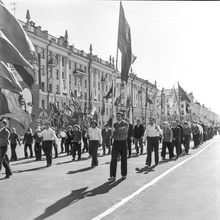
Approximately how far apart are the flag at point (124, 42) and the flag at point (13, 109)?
278 inches

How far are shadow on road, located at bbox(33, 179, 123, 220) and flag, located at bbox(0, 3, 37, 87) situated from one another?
2.08 m

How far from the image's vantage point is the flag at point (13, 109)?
6512 millimetres

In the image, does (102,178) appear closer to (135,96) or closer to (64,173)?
(64,173)

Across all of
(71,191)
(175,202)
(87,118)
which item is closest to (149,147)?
(71,191)

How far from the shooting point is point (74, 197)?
830 centimetres

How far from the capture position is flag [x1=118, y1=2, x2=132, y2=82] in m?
13.5

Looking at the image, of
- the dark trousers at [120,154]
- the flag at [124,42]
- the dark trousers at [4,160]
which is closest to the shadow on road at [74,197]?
the dark trousers at [120,154]

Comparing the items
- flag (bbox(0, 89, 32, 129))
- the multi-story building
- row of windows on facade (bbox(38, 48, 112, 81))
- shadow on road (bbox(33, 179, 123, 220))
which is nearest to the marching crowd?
shadow on road (bbox(33, 179, 123, 220))

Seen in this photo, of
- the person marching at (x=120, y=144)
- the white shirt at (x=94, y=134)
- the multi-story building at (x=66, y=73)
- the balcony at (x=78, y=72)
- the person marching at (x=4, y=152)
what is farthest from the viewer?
the balcony at (x=78, y=72)

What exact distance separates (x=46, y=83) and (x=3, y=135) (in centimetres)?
4380

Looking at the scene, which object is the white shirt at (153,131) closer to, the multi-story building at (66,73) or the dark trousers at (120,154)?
the dark trousers at (120,154)

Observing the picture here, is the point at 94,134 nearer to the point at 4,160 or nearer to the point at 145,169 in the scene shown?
the point at 145,169

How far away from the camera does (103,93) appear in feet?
256

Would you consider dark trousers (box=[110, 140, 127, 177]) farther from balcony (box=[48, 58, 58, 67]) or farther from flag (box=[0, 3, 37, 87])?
balcony (box=[48, 58, 58, 67])
